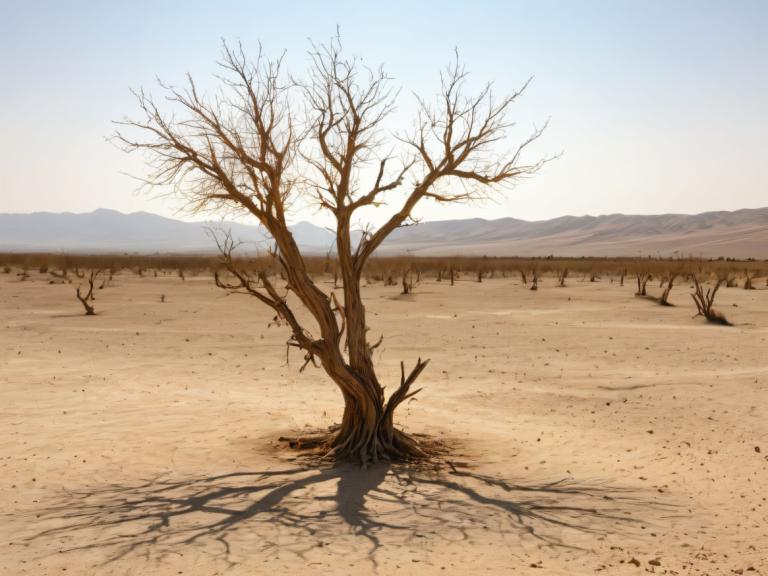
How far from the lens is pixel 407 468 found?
8617mm

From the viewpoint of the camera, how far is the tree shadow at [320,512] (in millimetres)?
6199

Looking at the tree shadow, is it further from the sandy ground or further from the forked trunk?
the forked trunk

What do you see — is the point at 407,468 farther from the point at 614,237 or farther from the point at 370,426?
the point at 614,237

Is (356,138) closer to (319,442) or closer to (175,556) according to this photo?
(319,442)

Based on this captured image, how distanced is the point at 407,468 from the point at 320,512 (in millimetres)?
1812

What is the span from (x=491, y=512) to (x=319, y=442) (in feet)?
10.0

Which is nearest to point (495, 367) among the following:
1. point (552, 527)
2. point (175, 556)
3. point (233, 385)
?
point (233, 385)

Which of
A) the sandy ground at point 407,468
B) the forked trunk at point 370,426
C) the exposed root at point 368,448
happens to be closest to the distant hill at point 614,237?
the sandy ground at point 407,468

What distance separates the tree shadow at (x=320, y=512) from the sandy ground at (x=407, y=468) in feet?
0.09

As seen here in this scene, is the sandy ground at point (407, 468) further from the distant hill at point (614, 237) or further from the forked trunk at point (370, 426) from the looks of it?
the distant hill at point (614, 237)

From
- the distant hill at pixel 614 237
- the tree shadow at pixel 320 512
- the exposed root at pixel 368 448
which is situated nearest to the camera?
the tree shadow at pixel 320 512

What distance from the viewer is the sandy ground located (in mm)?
6020

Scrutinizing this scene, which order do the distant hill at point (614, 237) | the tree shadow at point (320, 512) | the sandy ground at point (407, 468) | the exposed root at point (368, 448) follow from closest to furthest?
1. the sandy ground at point (407, 468)
2. the tree shadow at point (320, 512)
3. the exposed root at point (368, 448)
4. the distant hill at point (614, 237)

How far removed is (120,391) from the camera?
12.6m
